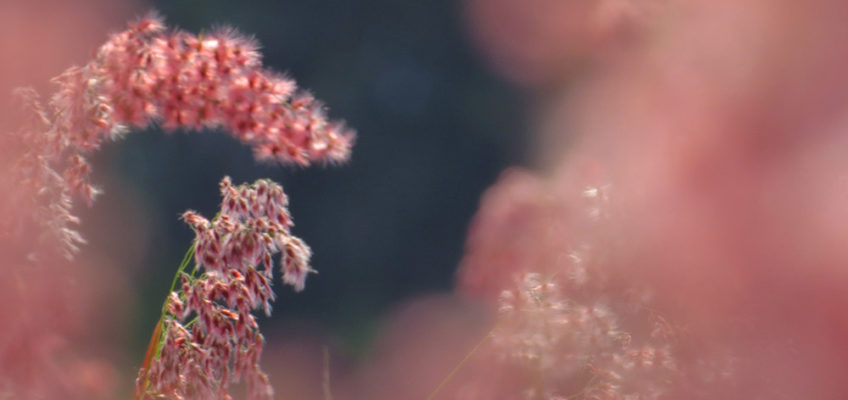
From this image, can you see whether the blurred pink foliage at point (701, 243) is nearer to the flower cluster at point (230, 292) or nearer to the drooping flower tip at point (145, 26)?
the flower cluster at point (230, 292)

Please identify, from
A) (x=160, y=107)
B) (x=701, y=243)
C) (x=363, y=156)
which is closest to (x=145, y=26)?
(x=160, y=107)

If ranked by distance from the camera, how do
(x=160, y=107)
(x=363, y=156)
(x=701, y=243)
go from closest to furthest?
(x=160, y=107), (x=701, y=243), (x=363, y=156)

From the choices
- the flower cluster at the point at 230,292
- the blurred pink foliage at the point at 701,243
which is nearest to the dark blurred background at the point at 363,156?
the blurred pink foliage at the point at 701,243

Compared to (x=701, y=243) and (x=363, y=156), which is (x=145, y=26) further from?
(x=363, y=156)

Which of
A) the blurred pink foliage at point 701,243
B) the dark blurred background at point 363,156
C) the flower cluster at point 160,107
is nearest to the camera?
the flower cluster at point 160,107

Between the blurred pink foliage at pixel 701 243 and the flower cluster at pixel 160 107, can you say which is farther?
the blurred pink foliage at pixel 701 243
